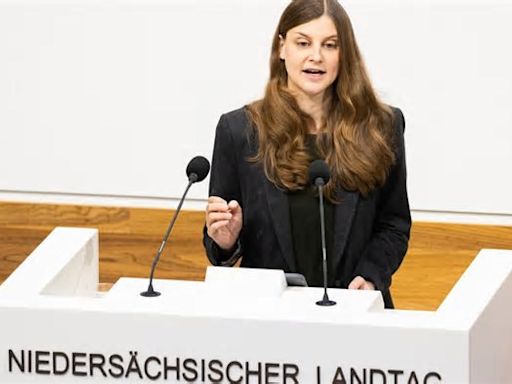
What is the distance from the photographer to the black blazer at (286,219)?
1912mm

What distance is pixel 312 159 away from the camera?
1.91 meters

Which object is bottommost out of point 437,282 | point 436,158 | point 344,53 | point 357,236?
point 437,282

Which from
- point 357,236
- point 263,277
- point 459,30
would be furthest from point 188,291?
point 459,30

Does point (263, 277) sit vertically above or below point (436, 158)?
above

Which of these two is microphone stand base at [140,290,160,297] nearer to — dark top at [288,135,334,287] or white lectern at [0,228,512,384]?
white lectern at [0,228,512,384]

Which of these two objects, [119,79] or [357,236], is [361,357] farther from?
[119,79]

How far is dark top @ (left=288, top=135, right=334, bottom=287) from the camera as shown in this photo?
1.91m

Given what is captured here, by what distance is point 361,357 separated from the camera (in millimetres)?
1481

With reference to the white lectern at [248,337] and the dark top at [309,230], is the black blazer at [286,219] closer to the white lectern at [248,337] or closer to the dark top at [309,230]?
the dark top at [309,230]

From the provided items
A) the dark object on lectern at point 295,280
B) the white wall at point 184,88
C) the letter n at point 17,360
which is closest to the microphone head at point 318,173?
the dark object on lectern at point 295,280

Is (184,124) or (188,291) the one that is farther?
(184,124)

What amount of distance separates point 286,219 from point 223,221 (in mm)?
142

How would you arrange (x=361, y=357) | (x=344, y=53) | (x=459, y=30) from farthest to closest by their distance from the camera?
(x=459, y=30), (x=344, y=53), (x=361, y=357)

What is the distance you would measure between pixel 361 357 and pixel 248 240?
0.49 meters
